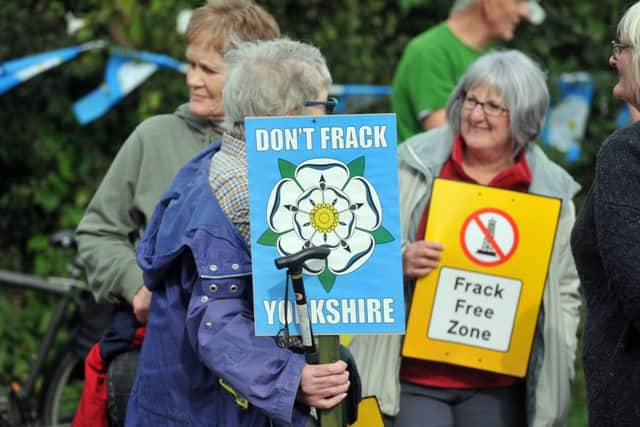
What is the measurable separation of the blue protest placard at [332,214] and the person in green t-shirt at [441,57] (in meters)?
2.19

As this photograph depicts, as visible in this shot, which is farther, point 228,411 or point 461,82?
point 461,82

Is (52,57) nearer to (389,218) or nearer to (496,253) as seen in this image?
(496,253)

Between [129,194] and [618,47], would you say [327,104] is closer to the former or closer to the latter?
[618,47]

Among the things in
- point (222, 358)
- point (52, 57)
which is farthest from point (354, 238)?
point (52, 57)

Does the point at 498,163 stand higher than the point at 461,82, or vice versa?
the point at 461,82

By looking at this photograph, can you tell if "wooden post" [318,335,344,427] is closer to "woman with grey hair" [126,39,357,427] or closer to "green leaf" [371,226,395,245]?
"woman with grey hair" [126,39,357,427]

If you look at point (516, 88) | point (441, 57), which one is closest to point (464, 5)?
point (441, 57)

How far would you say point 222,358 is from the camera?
2.99 metres

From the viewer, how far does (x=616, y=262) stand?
2918 millimetres

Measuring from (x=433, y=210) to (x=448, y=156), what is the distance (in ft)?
1.01

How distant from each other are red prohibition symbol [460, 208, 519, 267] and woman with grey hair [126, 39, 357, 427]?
3.10ft

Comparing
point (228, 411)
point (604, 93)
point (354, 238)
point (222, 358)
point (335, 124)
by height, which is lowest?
point (604, 93)

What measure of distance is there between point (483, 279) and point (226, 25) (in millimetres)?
1140

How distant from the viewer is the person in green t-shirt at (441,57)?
16.9 ft
